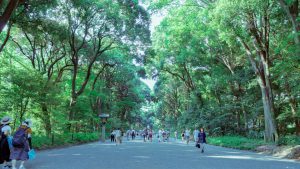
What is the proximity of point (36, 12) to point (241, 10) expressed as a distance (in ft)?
38.4

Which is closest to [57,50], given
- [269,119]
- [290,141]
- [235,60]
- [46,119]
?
[46,119]

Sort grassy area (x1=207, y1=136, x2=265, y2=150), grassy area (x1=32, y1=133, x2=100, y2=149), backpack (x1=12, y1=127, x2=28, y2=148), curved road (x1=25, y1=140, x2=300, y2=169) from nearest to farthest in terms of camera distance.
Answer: backpack (x1=12, y1=127, x2=28, y2=148)
curved road (x1=25, y1=140, x2=300, y2=169)
grassy area (x1=32, y1=133, x2=100, y2=149)
grassy area (x1=207, y1=136, x2=265, y2=150)

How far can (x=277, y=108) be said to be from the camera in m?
29.5

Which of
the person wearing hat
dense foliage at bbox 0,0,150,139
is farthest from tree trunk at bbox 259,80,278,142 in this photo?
the person wearing hat

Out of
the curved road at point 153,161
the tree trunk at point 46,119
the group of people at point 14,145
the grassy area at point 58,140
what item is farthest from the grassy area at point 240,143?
the group of people at point 14,145

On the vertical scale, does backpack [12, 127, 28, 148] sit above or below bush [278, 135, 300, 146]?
above

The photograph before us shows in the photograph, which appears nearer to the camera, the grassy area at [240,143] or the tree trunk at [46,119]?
the grassy area at [240,143]

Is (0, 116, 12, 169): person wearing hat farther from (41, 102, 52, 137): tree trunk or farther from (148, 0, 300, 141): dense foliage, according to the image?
(41, 102, 52, 137): tree trunk

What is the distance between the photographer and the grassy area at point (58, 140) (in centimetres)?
2120

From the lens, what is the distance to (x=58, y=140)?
2545 centimetres

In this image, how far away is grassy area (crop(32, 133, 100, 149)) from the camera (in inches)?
835

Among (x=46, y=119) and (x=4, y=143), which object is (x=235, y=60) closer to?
(x=46, y=119)

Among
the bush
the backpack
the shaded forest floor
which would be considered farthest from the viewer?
the bush

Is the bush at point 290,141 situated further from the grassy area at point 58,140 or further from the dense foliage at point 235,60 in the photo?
the grassy area at point 58,140
